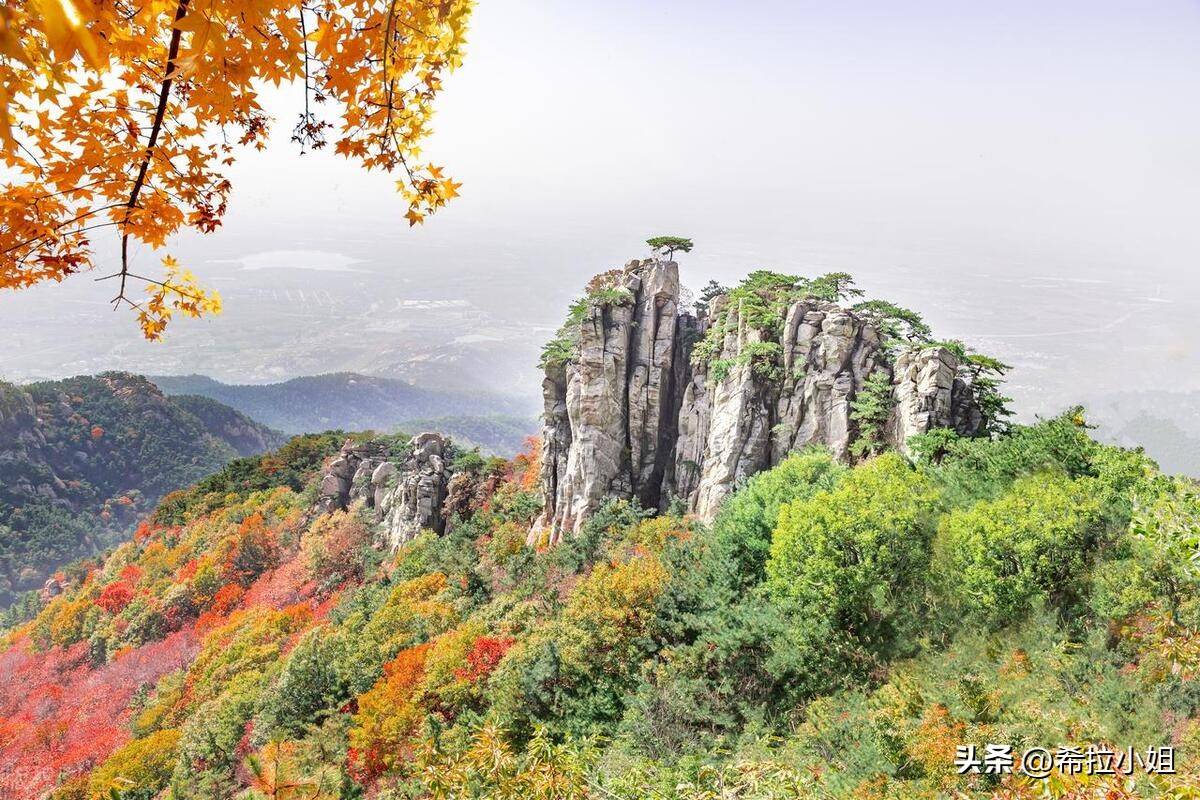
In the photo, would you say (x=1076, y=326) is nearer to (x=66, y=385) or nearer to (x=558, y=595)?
(x=558, y=595)

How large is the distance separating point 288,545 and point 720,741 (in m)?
34.0

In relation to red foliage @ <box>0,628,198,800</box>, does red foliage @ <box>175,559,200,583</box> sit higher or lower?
higher

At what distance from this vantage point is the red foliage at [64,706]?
22344mm

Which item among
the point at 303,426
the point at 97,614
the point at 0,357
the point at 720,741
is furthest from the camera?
the point at 0,357

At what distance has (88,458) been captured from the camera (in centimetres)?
7225

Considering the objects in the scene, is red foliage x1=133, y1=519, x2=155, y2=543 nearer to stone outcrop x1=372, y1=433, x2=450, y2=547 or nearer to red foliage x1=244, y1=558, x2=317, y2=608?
red foliage x1=244, y1=558, x2=317, y2=608

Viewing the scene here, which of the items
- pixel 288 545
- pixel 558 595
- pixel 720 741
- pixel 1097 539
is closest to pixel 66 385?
pixel 288 545

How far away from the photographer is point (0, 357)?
170000mm

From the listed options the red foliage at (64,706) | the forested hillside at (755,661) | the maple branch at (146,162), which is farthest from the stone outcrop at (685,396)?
the maple branch at (146,162)

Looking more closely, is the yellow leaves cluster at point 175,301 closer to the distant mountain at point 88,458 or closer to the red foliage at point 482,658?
the red foliage at point 482,658

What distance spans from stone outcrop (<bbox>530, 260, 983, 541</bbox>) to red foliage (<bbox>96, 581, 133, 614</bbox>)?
28687 millimetres

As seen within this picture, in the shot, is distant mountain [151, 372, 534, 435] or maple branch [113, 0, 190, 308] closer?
maple branch [113, 0, 190, 308]

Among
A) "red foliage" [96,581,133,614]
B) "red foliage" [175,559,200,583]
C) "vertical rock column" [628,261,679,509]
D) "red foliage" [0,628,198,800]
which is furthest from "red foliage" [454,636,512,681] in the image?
"red foliage" [96,581,133,614]

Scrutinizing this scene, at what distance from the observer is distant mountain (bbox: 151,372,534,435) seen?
137 m
